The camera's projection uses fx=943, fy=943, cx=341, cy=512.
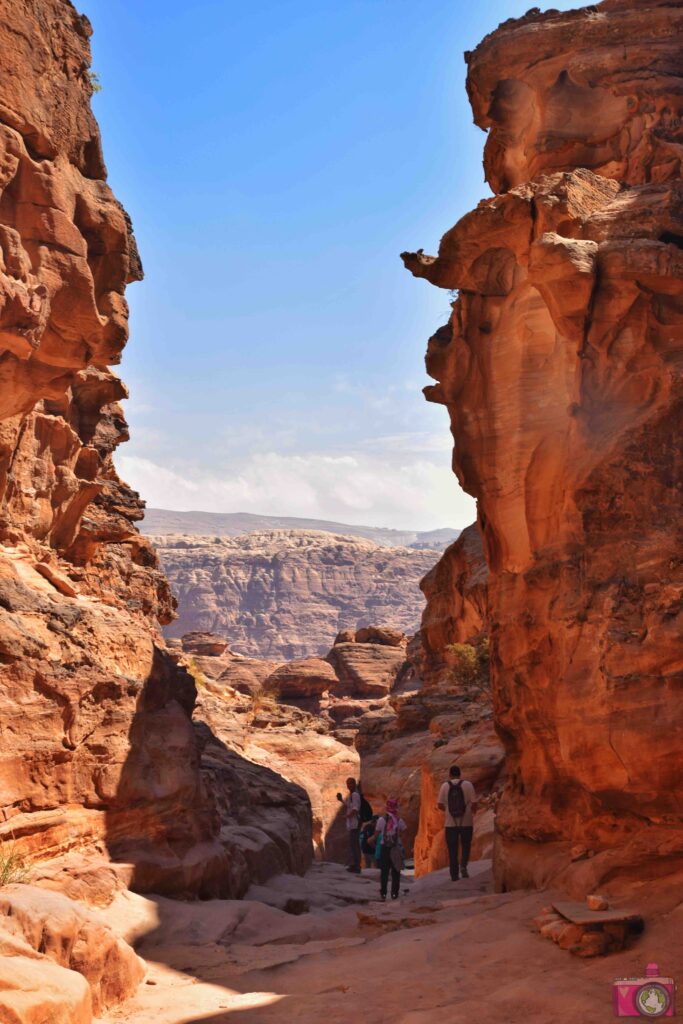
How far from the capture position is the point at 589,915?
7.75 meters

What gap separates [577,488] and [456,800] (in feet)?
15.9

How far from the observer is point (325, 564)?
130 metres

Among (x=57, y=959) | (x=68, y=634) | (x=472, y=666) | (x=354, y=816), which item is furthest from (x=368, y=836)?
(x=472, y=666)

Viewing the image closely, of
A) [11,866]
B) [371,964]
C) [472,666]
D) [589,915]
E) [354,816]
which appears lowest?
[354,816]

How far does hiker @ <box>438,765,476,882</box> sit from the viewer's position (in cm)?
1295

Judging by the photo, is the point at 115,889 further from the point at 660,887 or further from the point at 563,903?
the point at 660,887

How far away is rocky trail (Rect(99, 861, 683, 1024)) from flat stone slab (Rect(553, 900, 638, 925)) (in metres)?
0.23

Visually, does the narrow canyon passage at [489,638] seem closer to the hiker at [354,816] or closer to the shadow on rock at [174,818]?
the shadow on rock at [174,818]

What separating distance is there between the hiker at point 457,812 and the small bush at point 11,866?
5.75 meters

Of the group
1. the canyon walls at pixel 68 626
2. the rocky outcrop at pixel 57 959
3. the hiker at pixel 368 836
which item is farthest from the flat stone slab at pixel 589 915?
the hiker at pixel 368 836

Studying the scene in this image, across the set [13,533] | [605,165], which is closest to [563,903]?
[13,533]

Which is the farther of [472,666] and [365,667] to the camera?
[365,667]

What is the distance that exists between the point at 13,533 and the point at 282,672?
36587 mm

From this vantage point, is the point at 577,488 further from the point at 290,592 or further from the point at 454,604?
the point at 290,592
